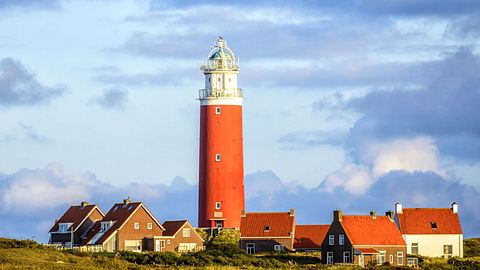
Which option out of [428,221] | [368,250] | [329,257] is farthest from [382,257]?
[428,221]

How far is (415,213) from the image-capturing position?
80.7 metres

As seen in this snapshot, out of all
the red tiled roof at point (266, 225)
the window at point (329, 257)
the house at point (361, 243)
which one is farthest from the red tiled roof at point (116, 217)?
the window at point (329, 257)

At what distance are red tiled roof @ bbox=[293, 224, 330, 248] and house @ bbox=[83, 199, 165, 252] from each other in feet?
25.5

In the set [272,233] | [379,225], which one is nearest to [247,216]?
[272,233]

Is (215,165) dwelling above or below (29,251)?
above

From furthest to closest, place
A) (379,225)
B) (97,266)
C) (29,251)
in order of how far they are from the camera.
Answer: (379,225)
(29,251)
(97,266)

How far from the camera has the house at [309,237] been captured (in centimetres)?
8144

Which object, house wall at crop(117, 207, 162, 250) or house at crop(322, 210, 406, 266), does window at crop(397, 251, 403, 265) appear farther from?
house wall at crop(117, 207, 162, 250)

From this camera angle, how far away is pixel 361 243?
7431 cm

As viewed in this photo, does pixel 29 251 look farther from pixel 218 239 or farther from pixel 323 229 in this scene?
pixel 323 229

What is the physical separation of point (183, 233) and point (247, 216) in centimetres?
375

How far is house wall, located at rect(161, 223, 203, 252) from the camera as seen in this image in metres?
81.0

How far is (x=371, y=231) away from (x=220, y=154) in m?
10.2

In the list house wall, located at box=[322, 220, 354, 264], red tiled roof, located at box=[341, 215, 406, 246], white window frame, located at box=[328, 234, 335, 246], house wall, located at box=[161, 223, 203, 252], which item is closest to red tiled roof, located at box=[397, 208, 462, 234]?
red tiled roof, located at box=[341, 215, 406, 246]
